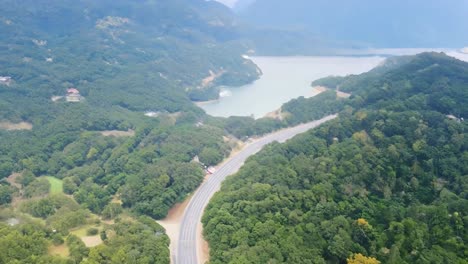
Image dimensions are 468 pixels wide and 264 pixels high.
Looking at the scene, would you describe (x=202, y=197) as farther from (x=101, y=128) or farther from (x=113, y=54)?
(x=113, y=54)

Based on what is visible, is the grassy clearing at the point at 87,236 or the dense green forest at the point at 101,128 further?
the dense green forest at the point at 101,128

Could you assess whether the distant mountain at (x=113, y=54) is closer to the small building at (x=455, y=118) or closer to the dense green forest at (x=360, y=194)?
the dense green forest at (x=360, y=194)

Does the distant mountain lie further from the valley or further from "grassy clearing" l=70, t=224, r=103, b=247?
"grassy clearing" l=70, t=224, r=103, b=247

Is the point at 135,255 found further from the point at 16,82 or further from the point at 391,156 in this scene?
the point at 16,82

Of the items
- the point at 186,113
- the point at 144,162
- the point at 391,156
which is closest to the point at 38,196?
the point at 144,162

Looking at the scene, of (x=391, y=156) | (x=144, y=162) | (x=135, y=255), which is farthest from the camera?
(x=144, y=162)

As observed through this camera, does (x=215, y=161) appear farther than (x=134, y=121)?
No

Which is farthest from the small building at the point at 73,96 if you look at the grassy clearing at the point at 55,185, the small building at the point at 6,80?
the grassy clearing at the point at 55,185
